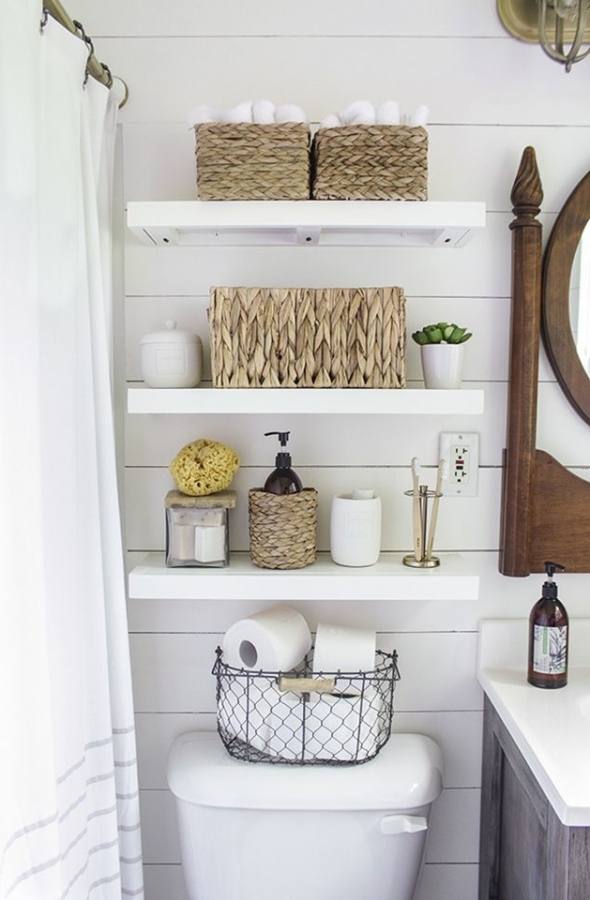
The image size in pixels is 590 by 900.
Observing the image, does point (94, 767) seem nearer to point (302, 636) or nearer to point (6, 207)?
point (302, 636)

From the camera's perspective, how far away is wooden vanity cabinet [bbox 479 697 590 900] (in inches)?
38.2

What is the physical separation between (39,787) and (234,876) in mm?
533

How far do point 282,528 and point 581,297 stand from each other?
0.68m

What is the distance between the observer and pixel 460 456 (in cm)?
139

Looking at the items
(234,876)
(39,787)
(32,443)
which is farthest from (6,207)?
(234,876)

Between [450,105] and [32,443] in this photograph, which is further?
[450,105]

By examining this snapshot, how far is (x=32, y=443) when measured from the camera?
2.88 ft

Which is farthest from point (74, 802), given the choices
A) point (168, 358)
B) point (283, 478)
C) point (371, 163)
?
point (371, 163)

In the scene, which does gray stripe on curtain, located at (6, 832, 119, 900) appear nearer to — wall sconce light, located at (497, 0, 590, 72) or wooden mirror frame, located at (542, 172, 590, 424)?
wooden mirror frame, located at (542, 172, 590, 424)

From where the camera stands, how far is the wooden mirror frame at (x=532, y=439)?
1325 millimetres

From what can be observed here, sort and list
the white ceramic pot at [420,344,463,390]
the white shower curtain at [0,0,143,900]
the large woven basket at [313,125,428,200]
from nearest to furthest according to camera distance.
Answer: the white shower curtain at [0,0,143,900] → the large woven basket at [313,125,428,200] → the white ceramic pot at [420,344,463,390]

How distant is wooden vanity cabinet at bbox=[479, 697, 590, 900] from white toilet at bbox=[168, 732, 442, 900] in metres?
0.14

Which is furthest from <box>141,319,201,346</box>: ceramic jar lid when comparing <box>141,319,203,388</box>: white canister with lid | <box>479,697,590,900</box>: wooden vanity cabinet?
<box>479,697,590,900</box>: wooden vanity cabinet

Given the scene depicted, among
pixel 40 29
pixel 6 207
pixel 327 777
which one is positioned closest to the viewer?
pixel 6 207
